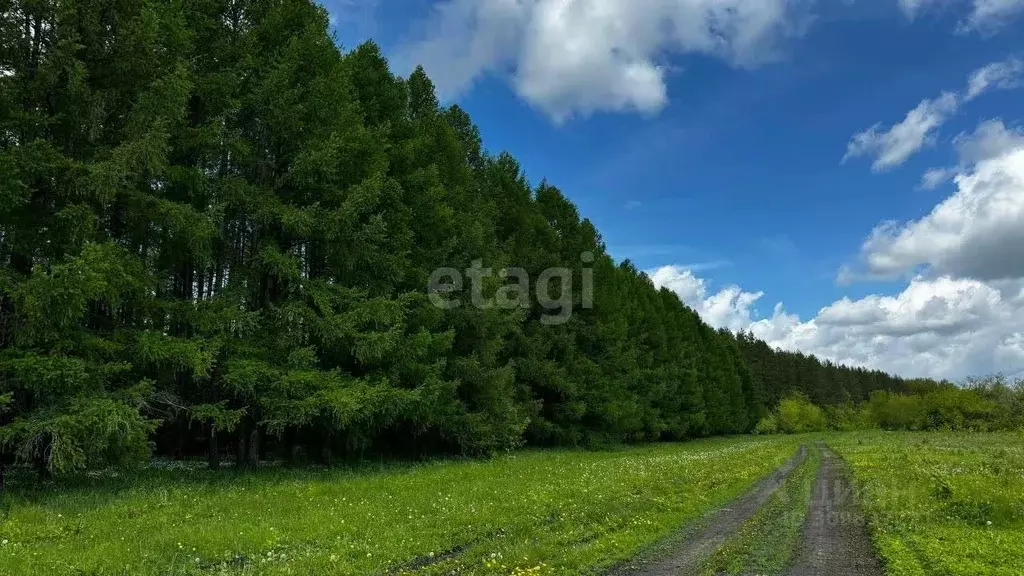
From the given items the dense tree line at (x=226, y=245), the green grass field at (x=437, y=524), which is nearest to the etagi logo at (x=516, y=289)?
the dense tree line at (x=226, y=245)

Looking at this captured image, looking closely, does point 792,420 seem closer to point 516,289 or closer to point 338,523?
point 516,289

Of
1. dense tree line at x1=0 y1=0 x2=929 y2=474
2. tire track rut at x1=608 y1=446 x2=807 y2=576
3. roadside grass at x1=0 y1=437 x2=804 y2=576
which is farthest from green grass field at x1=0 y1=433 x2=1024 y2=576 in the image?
dense tree line at x1=0 y1=0 x2=929 y2=474

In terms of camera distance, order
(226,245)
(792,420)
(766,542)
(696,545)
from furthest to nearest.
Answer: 1. (792,420)
2. (226,245)
3. (766,542)
4. (696,545)

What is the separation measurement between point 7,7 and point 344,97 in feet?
29.9

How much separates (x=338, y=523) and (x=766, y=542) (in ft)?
26.4

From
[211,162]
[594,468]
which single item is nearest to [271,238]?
[211,162]

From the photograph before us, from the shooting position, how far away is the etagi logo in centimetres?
2738

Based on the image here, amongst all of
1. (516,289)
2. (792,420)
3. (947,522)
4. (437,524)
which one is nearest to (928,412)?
(792,420)

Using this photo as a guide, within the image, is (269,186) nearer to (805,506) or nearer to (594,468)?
(594,468)

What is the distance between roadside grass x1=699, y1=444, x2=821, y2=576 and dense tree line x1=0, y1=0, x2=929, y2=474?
427 inches

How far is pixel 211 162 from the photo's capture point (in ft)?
66.2

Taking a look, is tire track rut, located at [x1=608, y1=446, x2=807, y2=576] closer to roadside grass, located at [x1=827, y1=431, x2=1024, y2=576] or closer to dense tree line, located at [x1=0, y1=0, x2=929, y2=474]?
roadside grass, located at [x1=827, y1=431, x2=1024, y2=576]

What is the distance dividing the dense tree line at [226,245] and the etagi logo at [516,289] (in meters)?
0.49

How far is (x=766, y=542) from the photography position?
11070 millimetres
